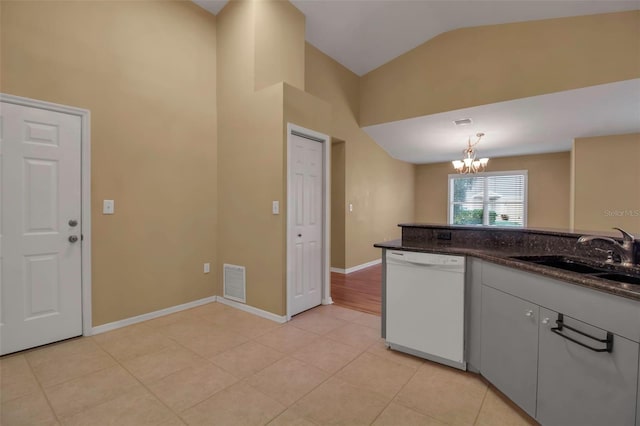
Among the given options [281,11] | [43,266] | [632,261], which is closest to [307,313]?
[43,266]

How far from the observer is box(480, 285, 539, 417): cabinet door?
1.56m

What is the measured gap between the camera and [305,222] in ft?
10.8

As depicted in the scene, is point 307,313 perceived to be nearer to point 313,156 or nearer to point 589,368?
point 313,156

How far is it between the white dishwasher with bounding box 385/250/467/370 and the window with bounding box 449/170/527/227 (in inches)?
241

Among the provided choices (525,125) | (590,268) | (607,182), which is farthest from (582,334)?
(607,182)

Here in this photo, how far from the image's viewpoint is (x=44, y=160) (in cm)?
238

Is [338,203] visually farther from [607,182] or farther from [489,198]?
[607,182]

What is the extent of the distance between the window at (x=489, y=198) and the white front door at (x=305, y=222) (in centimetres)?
550

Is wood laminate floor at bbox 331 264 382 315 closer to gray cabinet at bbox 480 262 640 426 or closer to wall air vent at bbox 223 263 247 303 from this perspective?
wall air vent at bbox 223 263 247 303

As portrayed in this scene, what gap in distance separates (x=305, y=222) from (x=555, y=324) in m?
2.33

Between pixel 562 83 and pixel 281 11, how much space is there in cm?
354

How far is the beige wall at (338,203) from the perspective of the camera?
→ 16.9 ft

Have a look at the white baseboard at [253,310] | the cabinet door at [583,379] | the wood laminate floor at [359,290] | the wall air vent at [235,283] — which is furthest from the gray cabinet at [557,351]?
the wall air vent at [235,283]

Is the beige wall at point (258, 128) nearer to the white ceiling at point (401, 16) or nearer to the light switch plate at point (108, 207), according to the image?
the white ceiling at point (401, 16)
